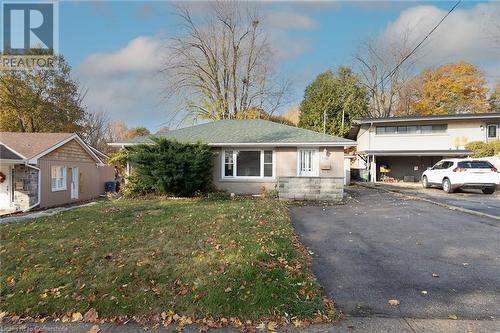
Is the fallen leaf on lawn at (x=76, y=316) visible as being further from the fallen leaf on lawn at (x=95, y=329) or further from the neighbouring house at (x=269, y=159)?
the neighbouring house at (x=269, y=159)

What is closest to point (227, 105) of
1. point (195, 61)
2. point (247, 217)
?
point (195, 61)

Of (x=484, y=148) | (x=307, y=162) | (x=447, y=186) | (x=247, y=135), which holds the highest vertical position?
(x=247, y=135)

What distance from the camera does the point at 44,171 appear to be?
16.8 metres

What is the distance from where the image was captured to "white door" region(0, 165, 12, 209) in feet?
50.7

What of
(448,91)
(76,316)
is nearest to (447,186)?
(76,316)

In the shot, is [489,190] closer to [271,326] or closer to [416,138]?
[416,138]

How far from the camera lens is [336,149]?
15.1 m

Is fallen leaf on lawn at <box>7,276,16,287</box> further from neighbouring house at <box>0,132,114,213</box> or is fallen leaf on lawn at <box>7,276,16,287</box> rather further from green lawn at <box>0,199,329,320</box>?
neighbouring house at <box>0,132,114,213</box>

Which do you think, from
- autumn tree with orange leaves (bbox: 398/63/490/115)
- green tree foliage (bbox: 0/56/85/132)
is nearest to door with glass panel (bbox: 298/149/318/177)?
green tree foliage (bbox: 0/56/85/132)

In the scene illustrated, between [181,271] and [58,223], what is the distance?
574cm

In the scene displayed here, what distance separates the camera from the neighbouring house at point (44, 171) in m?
15.5

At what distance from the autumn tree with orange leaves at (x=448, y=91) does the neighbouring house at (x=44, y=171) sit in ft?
114

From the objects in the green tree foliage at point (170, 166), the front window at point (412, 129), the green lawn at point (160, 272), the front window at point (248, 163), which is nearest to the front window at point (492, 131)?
the front window at point (412, 129)

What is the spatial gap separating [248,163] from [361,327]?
41.1 ft
